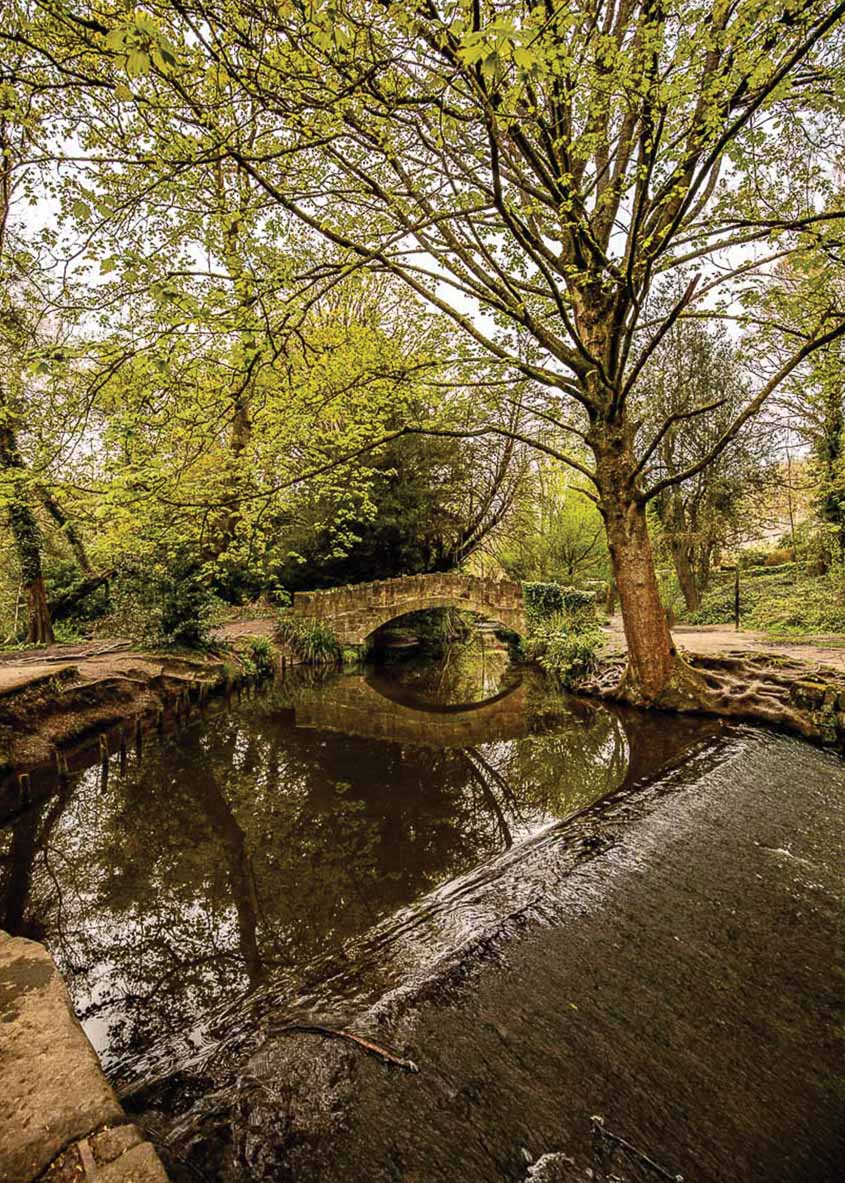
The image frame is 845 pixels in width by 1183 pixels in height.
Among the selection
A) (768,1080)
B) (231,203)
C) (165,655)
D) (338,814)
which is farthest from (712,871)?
(165,655)

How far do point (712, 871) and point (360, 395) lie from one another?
21.1ft

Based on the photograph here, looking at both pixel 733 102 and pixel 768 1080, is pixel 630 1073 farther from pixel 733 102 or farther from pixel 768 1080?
pixel 733 102

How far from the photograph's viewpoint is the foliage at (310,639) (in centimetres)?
1389

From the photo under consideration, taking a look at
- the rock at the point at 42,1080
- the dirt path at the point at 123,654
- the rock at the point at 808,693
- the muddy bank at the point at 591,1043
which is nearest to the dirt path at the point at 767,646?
the dirt path at the point at 123,654

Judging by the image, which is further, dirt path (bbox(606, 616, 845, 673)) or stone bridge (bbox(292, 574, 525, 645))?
stone bridge (bbox(292, 574, 525, 645))

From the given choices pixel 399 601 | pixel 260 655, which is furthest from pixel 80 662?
pixel 399 601

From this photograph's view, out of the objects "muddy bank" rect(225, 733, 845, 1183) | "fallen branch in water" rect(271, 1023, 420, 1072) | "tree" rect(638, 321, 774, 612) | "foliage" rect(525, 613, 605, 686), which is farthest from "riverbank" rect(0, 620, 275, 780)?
"tree" rect(638, 321, 774, 612)

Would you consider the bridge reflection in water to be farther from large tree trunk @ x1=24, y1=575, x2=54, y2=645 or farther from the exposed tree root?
large tree trunk @ x1=24, y1=575, x2=54, y2=645

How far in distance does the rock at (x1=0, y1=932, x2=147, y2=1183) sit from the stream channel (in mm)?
486

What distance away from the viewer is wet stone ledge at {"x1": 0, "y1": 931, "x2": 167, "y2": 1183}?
1.35m

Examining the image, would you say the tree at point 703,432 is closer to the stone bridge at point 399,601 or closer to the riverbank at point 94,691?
the stone bridge at point 399,601

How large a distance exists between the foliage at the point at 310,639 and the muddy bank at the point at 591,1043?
35.5 feet

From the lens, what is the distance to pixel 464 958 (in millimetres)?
2779

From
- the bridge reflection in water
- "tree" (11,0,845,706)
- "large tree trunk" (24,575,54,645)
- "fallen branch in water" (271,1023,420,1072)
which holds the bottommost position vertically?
the bridge reflection in water
